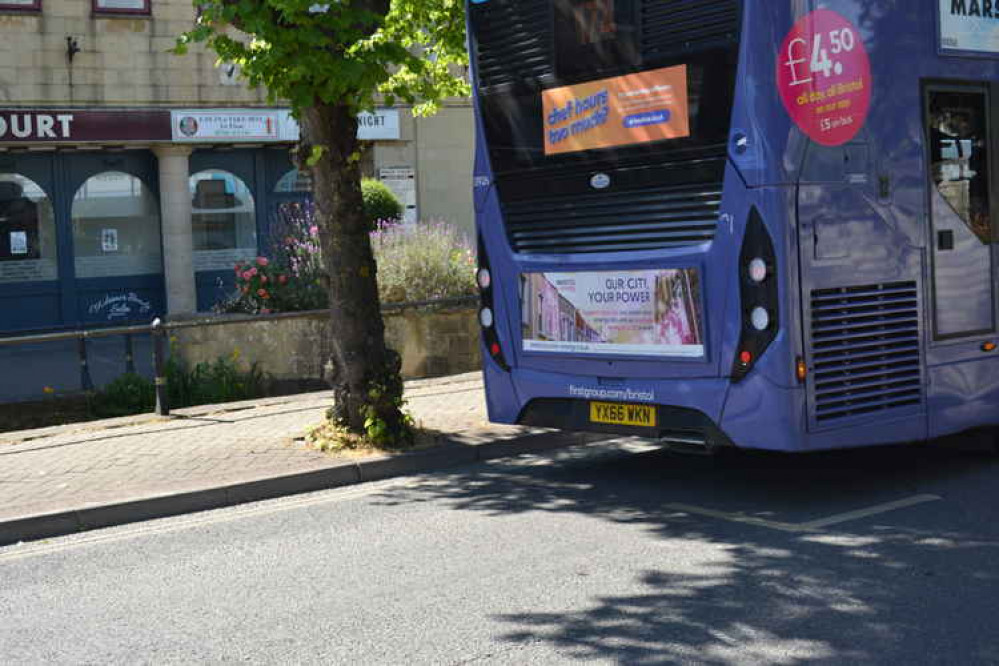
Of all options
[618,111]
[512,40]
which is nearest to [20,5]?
[512,40]

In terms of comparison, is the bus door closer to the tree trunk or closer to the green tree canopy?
the green tree canopy

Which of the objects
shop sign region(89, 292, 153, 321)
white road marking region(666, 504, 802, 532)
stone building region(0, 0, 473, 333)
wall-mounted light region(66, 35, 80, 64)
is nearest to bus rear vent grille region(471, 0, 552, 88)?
white road marking region(666, 504, 802, 532)

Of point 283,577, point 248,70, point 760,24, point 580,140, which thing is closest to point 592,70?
point 580,140

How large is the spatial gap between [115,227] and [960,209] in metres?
17.3

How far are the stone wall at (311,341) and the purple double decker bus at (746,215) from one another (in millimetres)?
5157

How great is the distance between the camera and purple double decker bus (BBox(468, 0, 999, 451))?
720 cm

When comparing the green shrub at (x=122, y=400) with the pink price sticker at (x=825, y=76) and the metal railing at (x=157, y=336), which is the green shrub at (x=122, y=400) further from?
the pink price sticker at (x=825, y=76)

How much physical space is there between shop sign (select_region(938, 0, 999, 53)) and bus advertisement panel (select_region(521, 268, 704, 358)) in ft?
7.64

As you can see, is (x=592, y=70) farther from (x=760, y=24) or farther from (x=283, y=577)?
(x=283, y=577)

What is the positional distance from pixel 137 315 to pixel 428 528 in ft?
53.1

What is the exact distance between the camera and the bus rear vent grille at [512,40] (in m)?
8.34

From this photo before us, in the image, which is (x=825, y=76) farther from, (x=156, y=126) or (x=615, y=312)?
(x=156, y=126)

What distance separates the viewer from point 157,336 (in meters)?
11.7

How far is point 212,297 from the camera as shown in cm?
2281
